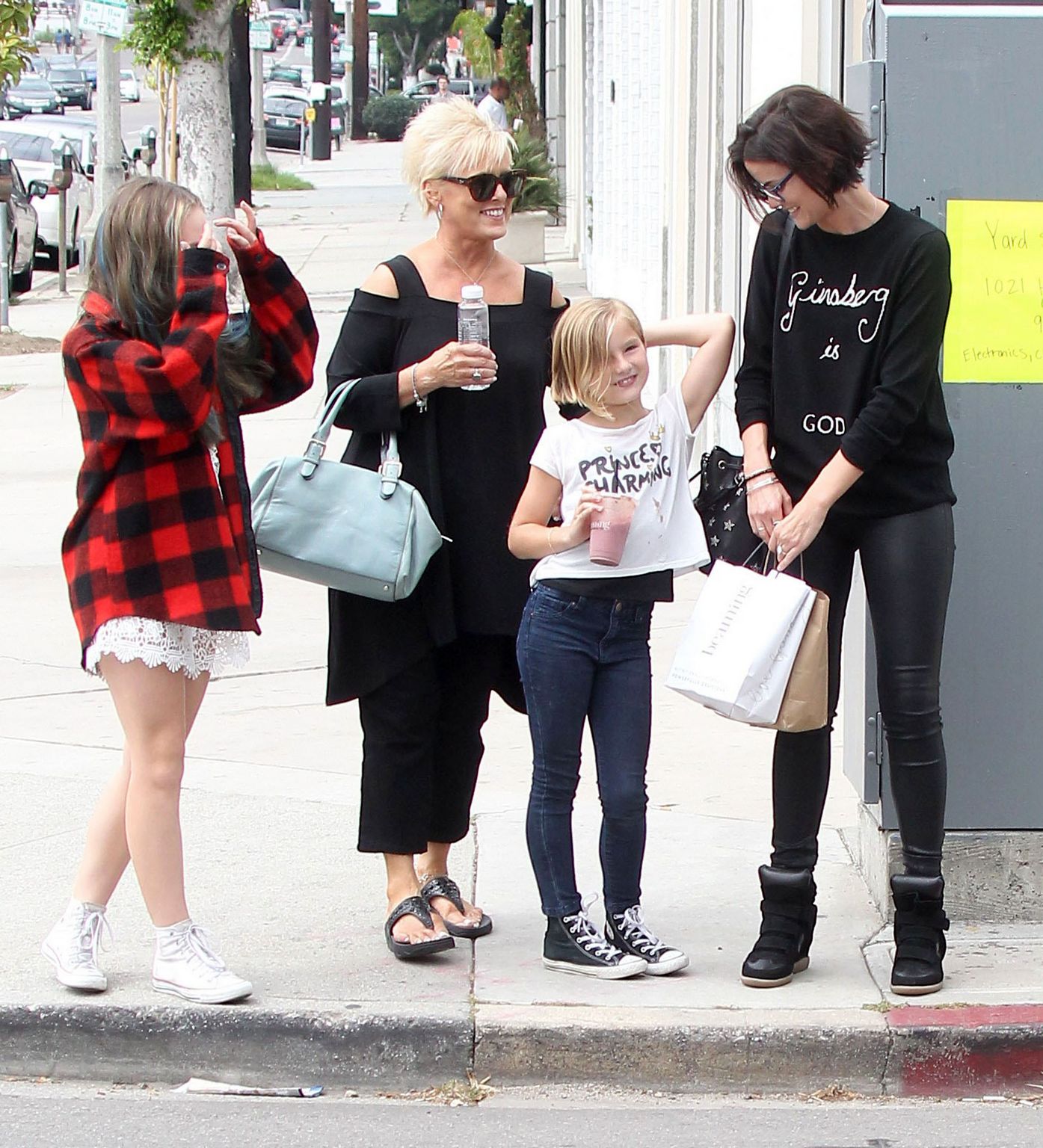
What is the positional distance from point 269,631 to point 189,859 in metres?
2.81

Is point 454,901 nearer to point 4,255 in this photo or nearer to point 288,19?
point 4,255

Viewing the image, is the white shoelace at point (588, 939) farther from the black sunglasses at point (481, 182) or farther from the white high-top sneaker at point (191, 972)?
the black sunglasses at point (481, 182)

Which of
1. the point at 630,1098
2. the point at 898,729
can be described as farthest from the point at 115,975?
the point at 898,729

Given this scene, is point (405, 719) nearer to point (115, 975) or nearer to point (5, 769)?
point (115, 975)

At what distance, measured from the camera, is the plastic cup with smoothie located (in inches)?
150

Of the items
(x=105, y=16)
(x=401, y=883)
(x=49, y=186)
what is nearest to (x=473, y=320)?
(x=401, y=883)

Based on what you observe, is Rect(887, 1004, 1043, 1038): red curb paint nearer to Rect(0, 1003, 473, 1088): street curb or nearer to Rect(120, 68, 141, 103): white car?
Rect(0, 1003, 473, 1088): street curb

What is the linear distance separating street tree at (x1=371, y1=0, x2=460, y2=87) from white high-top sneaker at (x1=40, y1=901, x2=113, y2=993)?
92392 mm

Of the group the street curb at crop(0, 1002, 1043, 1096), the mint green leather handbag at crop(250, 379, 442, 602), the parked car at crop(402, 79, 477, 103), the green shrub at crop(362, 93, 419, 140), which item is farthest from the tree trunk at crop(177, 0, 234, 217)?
the green shrub at crop(362, 93, 419, 140)

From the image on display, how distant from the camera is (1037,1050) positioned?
3.95m

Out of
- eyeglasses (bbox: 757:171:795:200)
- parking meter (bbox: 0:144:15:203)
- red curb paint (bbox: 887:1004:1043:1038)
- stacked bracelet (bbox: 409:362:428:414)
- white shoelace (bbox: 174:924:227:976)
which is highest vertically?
parking meter (bbox: 0:144:15:203)

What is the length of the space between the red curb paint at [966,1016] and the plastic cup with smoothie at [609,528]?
46.2 inches

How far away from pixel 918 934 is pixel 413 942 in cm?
115

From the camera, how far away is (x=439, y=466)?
4.25 meters
